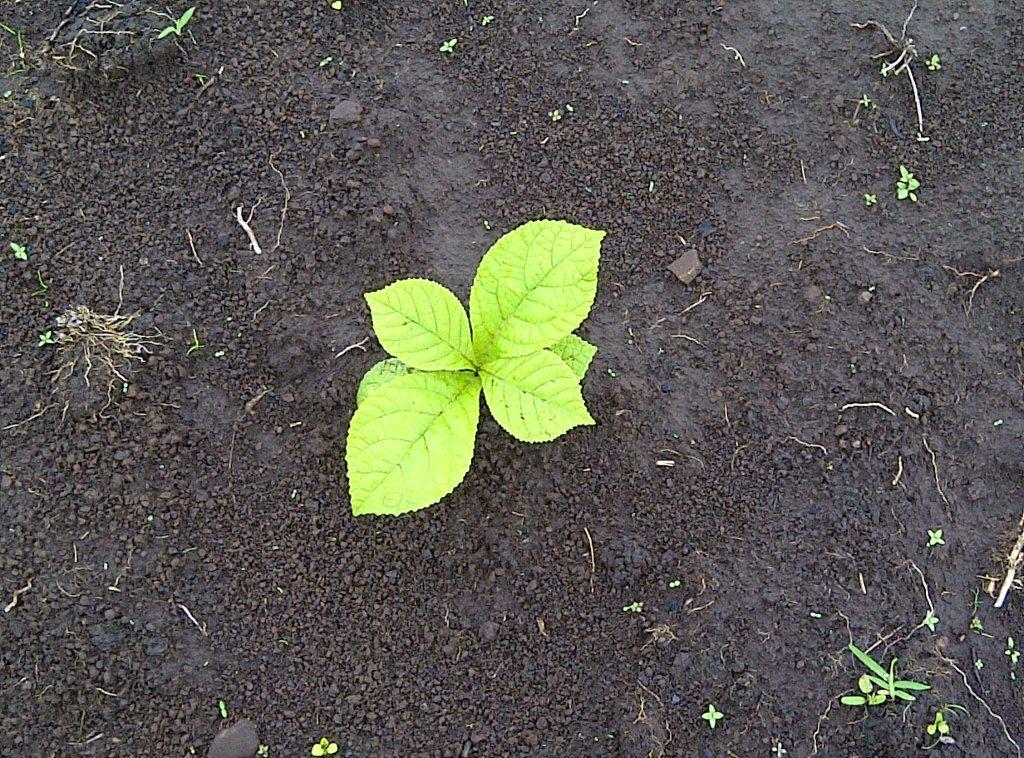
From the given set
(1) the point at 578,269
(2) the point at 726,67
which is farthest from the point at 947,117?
(1) the point at 578,269

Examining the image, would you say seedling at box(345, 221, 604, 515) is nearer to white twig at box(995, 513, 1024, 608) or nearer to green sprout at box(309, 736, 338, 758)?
green sprout at box(309, 736, 338, 758)

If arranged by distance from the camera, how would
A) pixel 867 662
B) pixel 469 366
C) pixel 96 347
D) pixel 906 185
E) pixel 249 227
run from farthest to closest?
pixel 906 185, pixel 249 227, pixel 96 347, pixel 867 662, pixel 469 366

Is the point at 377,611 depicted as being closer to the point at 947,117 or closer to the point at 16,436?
the point at 16,436

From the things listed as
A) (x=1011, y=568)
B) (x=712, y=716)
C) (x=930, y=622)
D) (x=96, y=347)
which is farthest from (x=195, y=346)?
(x=1011, y=568)

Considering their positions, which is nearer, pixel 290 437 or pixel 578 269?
pixel 578 269

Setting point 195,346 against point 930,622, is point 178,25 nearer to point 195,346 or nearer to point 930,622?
point 195,346

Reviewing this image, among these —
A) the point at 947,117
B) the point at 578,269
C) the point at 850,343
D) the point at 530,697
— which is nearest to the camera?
the point at 578,269
